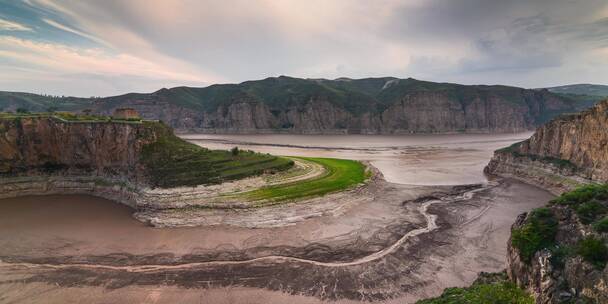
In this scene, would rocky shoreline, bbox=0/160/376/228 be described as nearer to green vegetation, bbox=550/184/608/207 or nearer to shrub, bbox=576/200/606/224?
green vegetation, bbox=550/184/608/207

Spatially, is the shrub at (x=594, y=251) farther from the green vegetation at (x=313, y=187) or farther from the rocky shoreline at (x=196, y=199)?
the green vegetation at (x=313, y=187)

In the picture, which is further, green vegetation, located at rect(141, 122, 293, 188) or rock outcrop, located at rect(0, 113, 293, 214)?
rock outcrop, located at rect(0, 113, 293, 214)

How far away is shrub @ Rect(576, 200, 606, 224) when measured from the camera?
10.1 metres

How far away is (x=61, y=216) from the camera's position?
99.9ft

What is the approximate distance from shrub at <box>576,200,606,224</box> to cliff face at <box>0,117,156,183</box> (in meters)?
43.1

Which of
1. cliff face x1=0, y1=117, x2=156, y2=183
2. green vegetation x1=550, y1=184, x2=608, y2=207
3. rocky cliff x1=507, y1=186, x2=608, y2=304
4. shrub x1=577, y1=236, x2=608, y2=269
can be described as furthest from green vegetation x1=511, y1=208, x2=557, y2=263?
cliff face x1=0, y1=117, x2=156, y2=183

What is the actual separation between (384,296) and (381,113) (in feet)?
598

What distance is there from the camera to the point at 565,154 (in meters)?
39.4

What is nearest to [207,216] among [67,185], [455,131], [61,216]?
[61,216]

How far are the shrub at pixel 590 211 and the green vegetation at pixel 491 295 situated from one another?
3.38 metres

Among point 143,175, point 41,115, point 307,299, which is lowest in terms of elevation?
point 307,299

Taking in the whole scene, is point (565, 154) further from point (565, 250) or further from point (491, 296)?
point (491, 296)

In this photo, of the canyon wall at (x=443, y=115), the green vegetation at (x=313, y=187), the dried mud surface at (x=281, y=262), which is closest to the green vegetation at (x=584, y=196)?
the dried mud surface at (x=281, y=262)

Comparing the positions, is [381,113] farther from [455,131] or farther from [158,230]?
[158,230]
